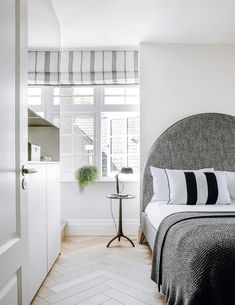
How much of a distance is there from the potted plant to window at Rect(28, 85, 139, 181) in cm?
20

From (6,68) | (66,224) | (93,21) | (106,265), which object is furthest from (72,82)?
(6,68)

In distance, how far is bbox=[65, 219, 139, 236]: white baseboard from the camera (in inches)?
167

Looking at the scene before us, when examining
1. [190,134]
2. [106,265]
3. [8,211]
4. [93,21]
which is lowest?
[106,265]

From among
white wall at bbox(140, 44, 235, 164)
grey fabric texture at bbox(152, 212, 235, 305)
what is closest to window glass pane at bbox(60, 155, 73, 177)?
white wall at bbox(140, 44, 235, 164)

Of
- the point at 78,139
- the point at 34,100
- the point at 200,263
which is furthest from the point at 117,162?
the point at 200,263

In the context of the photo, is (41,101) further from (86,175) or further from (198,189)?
(198,189)

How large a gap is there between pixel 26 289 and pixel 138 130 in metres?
3.19

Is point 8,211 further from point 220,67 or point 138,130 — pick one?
point 220,67

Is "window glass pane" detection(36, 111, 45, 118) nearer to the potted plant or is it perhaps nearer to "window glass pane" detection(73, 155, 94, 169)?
the potted plant

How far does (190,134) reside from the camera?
396 centimetres

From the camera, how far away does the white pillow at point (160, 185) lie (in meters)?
3.57

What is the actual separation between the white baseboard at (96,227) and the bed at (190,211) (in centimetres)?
40

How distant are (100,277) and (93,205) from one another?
Result: 1.58 m

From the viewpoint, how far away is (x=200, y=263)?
5.36ft
